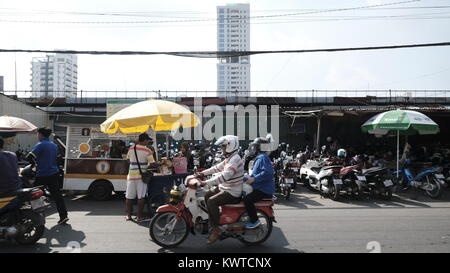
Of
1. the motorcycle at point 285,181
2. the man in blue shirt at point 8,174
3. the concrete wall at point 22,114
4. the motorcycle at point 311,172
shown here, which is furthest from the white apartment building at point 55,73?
the man in blue shirt at point 8,174

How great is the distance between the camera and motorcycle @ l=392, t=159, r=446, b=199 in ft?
34.1

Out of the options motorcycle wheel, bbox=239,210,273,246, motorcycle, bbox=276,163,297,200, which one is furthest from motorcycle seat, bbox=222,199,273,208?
motorcycle, bbox=276,163,297,200

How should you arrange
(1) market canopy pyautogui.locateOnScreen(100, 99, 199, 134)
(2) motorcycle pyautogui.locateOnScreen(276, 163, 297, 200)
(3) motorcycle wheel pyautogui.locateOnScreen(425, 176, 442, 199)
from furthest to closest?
(3) motorcycle wheel pyautogui.locateOnScreen(425, 176, 442, 199) → (2) motorcycle pyautogui.locateOnScreen(276, 163, 297, 200) → (1) market canopy pyautogui.locateOnScreen(100, 99, 199, 134)

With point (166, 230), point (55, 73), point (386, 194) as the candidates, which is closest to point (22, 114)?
point (166, 230)

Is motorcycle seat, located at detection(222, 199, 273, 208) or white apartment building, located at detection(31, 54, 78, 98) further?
white apartment building, located at detection(31, 54, 78, 98)

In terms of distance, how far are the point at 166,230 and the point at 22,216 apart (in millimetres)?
2344

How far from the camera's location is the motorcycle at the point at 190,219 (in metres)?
5.42

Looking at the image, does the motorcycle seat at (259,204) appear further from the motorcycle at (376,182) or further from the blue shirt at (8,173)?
the motorcycle at (376,182)

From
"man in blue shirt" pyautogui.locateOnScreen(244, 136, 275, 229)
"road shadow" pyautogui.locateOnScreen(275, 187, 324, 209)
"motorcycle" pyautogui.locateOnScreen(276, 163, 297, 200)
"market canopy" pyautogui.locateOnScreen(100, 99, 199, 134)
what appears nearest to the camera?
"man in blue shirt" pyautogui.locateOnScreen(244, 136, 275, 229)

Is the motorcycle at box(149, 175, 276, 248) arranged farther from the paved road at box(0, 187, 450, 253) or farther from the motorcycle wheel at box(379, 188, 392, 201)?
the motorcycle wheel at box(379, 188, 392, 201)

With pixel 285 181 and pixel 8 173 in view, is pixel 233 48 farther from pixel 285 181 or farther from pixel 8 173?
pixel 8 173

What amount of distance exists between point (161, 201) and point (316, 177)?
18.1 feet
